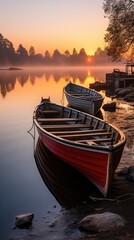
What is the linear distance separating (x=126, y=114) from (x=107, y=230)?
788 inches

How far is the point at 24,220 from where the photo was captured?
9312 mm

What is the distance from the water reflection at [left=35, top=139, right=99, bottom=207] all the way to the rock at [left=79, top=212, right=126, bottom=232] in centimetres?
205

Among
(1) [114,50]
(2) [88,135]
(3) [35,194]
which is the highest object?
(1) [114,50]

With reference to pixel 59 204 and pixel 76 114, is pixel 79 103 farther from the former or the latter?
pixel 59 204

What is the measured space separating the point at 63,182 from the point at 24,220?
12.7 feet

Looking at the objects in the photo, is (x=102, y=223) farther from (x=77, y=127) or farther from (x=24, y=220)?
(x=77, y=127)

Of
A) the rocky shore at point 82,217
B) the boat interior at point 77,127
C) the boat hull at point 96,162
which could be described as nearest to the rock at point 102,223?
the rocky shore at point 82,217

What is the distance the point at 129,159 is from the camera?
14422mm

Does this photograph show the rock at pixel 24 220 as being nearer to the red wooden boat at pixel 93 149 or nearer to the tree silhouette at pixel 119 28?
the red wooden boat at pixel 93 149

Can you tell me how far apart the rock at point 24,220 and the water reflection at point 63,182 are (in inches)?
64.7

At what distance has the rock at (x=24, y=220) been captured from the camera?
9.20 metres

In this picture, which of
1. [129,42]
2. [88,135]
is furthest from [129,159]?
[129,42]

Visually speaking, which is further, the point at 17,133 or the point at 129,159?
the point at 17,133

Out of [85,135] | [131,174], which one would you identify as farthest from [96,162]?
[85,135]
